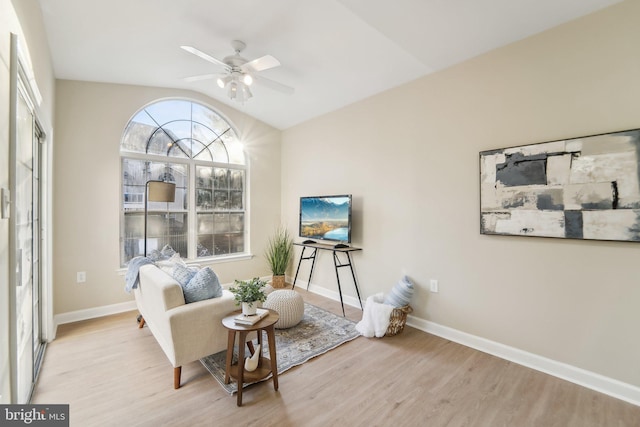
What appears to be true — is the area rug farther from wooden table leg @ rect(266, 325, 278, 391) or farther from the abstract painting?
the abstract painting

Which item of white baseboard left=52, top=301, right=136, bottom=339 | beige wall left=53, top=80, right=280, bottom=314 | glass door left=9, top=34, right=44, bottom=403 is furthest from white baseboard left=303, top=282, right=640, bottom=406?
beige wall left=53, top=80, right=280, bottom=314

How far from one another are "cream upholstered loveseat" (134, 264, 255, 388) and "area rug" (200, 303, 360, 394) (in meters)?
0.30

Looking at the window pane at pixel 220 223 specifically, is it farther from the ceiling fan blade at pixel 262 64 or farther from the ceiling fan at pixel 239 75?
the ceiling fan blade at pixel 262 64

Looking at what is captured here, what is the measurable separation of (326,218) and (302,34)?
2169 millimetres

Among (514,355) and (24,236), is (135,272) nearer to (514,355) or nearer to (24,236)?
(24,236)

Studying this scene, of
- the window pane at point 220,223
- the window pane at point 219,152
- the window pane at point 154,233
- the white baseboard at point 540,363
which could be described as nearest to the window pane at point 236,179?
the window pane at point 219,152

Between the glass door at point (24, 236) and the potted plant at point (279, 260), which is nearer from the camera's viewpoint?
the glass door at point (24, 236)

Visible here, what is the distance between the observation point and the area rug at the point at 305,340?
237 cm

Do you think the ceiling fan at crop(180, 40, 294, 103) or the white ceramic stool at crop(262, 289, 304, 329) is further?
the white ceramic stool at crop(262, 289, 304, 329)

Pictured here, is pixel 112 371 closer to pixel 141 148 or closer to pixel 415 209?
pixel 141 148

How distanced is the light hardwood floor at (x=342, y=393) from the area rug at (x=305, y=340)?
0.08m

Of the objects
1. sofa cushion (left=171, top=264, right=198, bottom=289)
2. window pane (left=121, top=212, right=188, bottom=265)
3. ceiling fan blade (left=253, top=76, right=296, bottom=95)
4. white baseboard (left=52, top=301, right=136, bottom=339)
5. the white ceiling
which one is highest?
the white ceiling

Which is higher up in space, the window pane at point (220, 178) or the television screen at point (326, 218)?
the window pane at point (220, 178)

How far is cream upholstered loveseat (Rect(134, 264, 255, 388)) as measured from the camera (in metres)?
2.03
